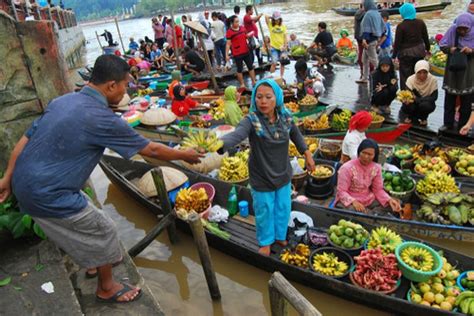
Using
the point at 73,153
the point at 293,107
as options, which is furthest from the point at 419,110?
the point at 73,153

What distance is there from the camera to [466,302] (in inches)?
132

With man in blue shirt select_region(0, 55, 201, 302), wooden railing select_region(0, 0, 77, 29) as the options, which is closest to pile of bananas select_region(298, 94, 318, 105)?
man in blue shirt select_region(0, 55, 201, 302)

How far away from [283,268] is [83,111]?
3.01 m

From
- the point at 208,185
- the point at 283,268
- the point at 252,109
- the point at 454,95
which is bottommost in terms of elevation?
the point at 283,268

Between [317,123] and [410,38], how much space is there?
274cm

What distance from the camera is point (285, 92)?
9539 millimetres

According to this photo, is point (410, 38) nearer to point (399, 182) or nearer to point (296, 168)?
point (399, 182)

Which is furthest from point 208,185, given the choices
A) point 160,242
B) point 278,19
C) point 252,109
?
point 278,19

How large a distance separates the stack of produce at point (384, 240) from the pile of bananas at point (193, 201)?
2340 millimetres

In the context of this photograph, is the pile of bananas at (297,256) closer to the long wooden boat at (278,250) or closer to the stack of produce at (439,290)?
the long wooden boat at (278,250)

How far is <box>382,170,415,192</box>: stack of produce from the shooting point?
516cm

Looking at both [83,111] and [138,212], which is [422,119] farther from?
[83,111]

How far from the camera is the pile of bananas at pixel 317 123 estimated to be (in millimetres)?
7628

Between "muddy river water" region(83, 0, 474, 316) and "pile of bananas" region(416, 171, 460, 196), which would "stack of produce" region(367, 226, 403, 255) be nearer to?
"muddy river water" region(83, 0, 474, 316)
